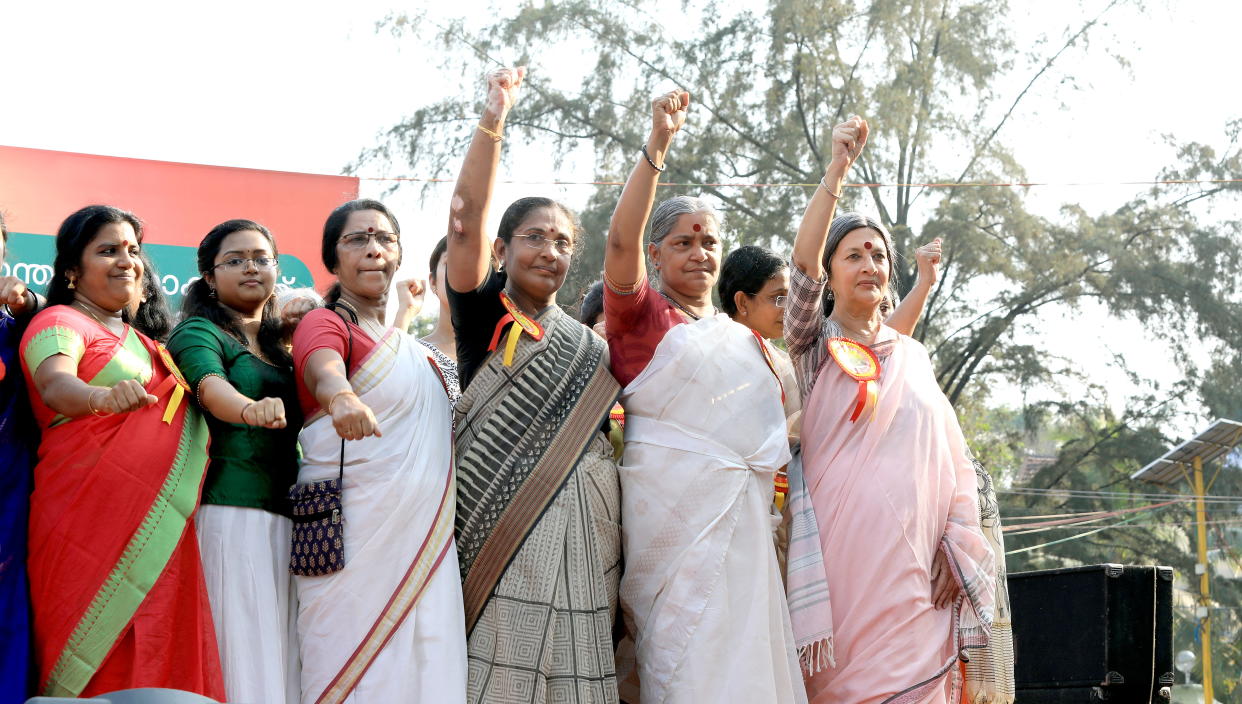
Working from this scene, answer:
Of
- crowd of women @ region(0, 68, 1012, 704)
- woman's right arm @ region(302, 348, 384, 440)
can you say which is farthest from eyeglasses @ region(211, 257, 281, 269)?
woman's right arm @ region(302, 348, 384, 440)

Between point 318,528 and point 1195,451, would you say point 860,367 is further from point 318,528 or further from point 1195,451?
point 1195,451

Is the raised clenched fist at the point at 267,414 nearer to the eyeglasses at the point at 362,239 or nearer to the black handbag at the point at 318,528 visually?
the black handbag at the point at 318,528

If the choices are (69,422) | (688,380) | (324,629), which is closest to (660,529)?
(688,380)

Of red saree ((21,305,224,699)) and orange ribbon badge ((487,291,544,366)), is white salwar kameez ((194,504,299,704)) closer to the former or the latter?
red saree ((21,305,224,699))

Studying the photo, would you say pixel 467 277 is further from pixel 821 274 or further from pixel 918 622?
pixel 918 622

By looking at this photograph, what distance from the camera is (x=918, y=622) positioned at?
3.71m

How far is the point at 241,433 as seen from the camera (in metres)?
3.39

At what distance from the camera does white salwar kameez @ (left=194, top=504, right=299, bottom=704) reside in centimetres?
319

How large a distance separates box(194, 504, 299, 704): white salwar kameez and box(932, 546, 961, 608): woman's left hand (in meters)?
1.83

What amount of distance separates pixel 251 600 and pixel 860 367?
1.90m

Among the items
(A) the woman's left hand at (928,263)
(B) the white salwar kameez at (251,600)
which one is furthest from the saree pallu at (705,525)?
(A) the woman's left hand at (928,263)

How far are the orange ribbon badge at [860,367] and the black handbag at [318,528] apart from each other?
1.53 metres

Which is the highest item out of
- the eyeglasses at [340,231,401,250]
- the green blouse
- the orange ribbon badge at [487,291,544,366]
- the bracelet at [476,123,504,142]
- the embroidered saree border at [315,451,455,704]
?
the bracelet at [476,123,504,142]

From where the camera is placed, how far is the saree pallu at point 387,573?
123 inches
